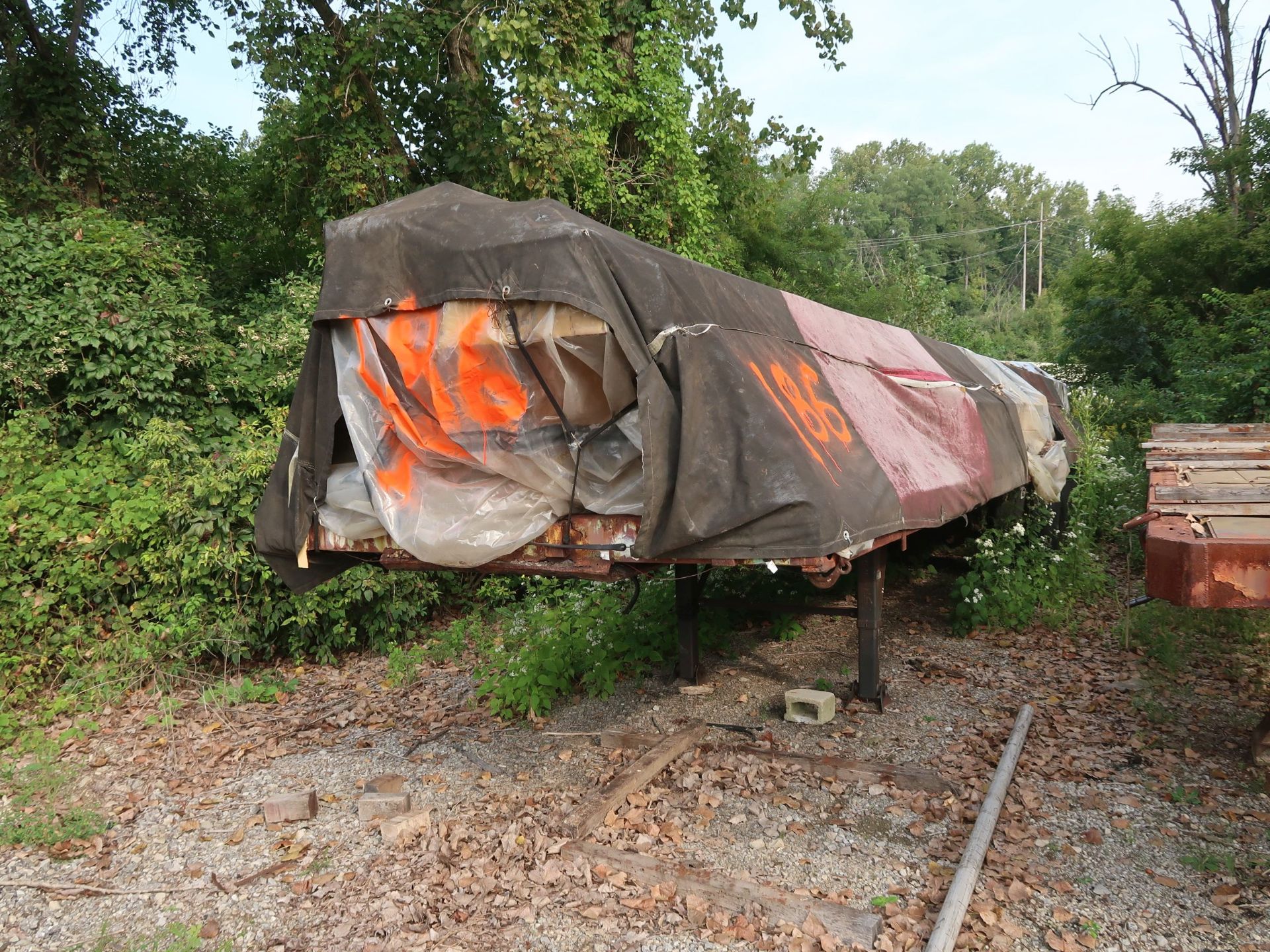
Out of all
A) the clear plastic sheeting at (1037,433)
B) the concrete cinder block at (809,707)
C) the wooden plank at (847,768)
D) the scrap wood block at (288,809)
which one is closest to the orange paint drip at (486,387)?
the scrap wood block at (288,809)

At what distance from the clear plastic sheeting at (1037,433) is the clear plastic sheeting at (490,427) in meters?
5.65

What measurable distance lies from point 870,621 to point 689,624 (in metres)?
1.33

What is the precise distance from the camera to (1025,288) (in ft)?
190

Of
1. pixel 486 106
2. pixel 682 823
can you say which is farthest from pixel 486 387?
pixel 486 106

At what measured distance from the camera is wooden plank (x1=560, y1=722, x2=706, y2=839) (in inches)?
170

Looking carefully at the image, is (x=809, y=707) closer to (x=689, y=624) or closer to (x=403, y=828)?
(x=689, y=624)

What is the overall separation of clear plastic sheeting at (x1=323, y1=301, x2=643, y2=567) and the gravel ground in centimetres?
150

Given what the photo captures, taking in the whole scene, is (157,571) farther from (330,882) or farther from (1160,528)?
(1160,528)

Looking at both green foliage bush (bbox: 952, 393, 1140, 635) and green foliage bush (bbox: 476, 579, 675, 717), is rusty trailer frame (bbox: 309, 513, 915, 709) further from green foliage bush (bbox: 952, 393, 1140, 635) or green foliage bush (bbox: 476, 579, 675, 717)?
green foliage bush (bbox: 952, 393, 1140, 635)

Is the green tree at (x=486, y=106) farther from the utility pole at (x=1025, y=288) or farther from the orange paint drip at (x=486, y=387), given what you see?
the utility pole at (x=1025, y=288)

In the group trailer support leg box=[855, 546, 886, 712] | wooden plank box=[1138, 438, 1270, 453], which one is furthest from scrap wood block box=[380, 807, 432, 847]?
wooden plank box=[1138, 438, 1270, 453]

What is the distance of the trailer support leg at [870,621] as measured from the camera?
5801 millimetres

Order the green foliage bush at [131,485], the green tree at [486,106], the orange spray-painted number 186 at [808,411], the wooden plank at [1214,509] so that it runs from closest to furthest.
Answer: the wooden plank at [1214,509]
the orange spray-painted number 186 at [808,411]
the green foliage bush at [131,485]
the green tree at [486,106]

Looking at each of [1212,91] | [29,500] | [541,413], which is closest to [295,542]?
[541,413]
